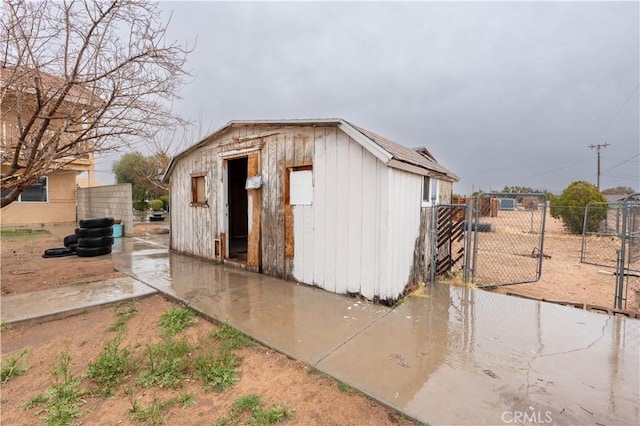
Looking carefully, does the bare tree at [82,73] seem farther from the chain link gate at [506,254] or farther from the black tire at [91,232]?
the chain link gate at [506,254]

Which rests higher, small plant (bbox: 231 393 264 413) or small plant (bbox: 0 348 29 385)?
small plant (bbox: 231 393 264 413)

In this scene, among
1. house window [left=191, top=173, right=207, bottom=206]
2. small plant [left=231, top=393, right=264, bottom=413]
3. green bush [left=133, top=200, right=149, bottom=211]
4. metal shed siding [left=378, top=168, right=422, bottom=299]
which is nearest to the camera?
small plant [left=231, top=393, right=264, bottom=413]

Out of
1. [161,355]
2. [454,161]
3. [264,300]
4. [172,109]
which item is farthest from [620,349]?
[454,161]

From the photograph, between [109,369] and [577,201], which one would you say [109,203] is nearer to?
[109,369]

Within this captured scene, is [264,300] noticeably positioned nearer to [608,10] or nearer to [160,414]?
[160,414]

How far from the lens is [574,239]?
41.6 feet

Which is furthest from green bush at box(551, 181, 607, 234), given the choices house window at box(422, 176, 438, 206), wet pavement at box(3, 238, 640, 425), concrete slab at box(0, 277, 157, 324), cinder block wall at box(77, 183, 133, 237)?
cinder block wall at box(77, 183, 133, 237)

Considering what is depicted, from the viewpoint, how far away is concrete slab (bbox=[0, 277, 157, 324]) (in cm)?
362

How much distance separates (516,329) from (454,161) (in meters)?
34.0

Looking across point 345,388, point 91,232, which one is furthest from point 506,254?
point 91,232

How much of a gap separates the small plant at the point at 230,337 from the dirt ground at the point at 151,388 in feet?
0.36

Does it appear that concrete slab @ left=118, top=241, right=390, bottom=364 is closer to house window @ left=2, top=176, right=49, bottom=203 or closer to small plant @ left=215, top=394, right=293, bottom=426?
small plant @ left=215, top=394, right=293, bottom=426

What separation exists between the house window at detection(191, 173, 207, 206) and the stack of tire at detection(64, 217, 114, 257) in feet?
9.03

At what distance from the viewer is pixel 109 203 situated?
11.8 metres
